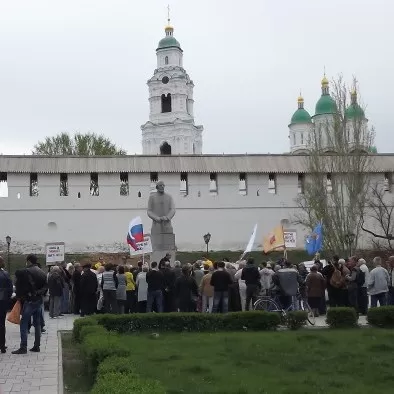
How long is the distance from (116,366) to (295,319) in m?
6.44

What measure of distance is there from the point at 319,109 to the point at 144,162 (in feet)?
95.0

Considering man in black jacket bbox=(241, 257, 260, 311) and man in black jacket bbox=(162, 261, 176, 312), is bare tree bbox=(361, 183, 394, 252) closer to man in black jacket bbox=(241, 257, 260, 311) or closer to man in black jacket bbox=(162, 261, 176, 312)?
man in black jacket bbox=(241, 257, 260, 311)

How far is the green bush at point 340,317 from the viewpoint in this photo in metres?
13.0

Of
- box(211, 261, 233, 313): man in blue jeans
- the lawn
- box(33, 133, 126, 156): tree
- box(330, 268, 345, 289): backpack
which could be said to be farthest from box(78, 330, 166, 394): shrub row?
box(33, 133, 126, 156): tree

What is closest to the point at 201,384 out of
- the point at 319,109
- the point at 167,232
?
the point at 167,232

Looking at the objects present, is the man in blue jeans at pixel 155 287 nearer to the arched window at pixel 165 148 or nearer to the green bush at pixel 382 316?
the green bush at pixel 382 316

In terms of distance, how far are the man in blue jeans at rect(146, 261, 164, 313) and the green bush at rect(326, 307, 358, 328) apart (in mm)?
3629

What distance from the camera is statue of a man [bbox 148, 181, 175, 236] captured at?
55.2 ft

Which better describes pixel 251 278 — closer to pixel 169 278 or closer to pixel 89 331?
pixel 169 278

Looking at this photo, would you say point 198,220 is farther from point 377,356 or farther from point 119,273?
point 377,356

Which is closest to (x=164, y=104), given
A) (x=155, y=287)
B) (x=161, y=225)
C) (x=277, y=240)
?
(x=277, y=240)

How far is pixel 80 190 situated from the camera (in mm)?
39719

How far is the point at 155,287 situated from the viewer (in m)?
14.5

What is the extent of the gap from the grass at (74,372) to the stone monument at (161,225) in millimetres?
5591
